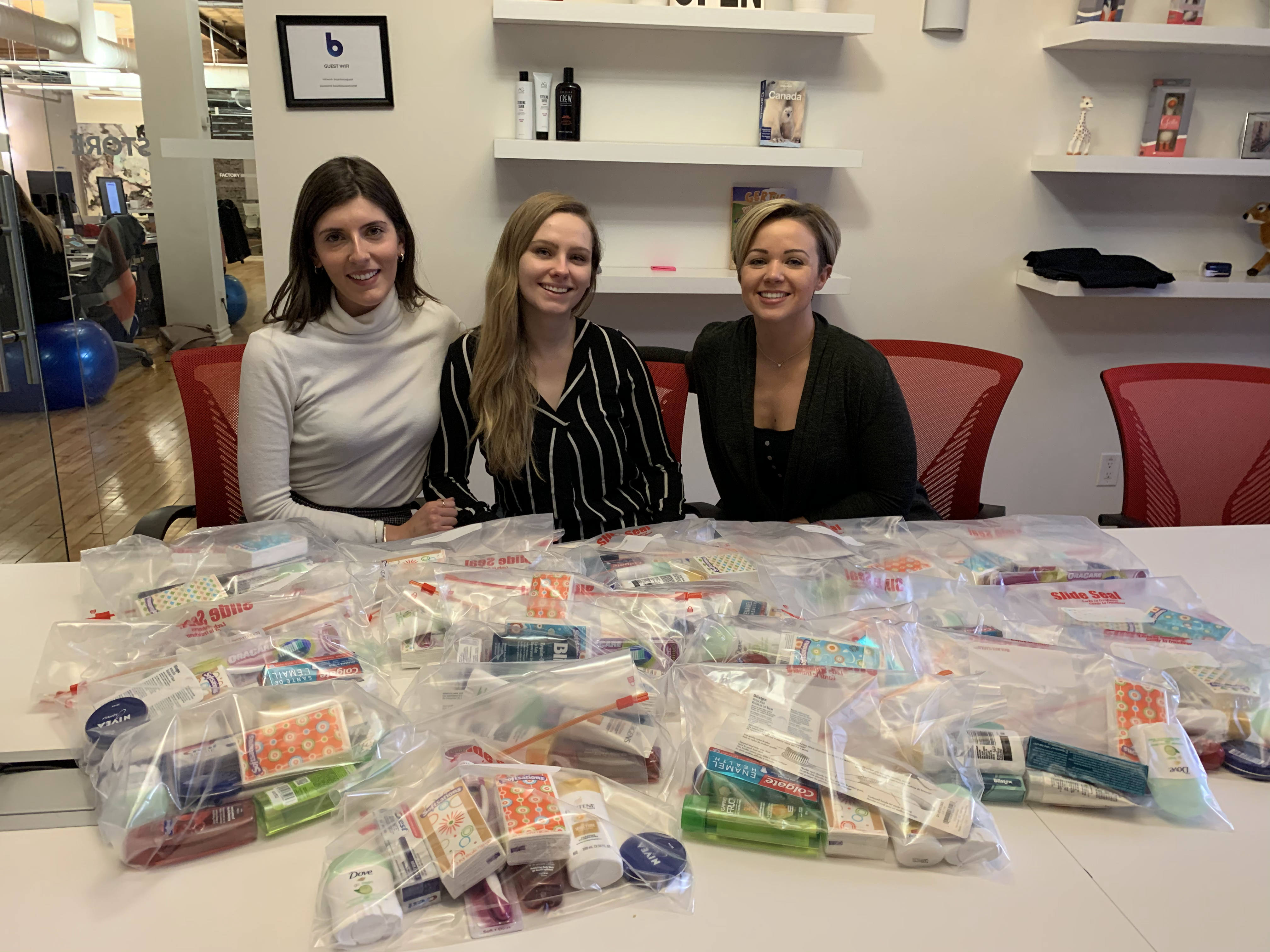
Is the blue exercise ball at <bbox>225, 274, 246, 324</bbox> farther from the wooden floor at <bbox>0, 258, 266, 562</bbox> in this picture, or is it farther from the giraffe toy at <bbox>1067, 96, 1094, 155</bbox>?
the giraffe toy at <bbox>1067, 96, 1094, 155</bbox>

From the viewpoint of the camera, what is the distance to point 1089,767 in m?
0.97

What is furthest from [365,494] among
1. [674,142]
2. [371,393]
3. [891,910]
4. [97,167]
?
[97,167]

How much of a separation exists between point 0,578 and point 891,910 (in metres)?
1.45

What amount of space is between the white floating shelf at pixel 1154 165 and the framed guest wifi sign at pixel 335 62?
2177 millimetres

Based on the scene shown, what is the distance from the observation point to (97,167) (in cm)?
330

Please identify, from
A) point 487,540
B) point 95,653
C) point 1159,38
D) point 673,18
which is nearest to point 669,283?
point 673,18

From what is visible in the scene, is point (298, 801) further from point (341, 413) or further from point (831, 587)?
point (341, 413)

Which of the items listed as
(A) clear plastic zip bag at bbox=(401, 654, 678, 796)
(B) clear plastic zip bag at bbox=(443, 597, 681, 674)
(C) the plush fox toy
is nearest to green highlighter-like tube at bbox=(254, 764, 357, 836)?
(A) clear plastic zip bag at bbox=(401, 654, 678, 796)

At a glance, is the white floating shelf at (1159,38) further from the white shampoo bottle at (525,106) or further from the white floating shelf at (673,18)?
the white shampoo bottle at (525,106)

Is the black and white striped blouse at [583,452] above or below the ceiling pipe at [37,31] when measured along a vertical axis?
below

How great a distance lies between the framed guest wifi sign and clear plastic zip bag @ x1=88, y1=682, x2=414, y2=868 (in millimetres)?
2281

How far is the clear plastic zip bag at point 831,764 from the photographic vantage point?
892 millimetres

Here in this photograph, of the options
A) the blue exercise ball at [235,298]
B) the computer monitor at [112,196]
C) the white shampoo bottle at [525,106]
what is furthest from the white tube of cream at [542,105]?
the computer monitor at [112,196]

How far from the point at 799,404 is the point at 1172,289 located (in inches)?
74.7
